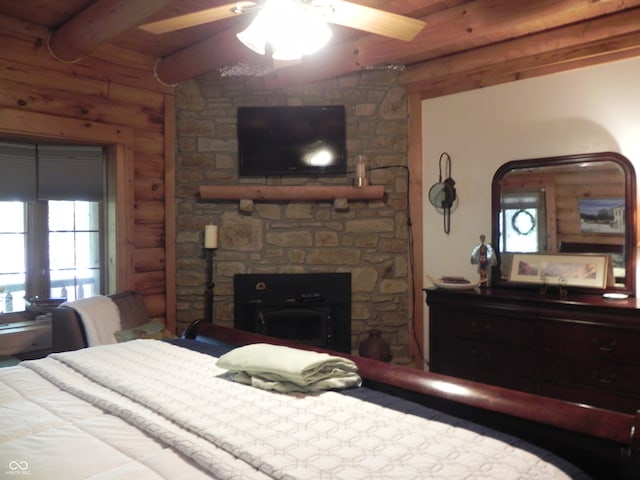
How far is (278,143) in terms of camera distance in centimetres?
433

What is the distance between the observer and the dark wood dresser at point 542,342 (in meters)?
2.77

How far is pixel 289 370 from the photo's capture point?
175 centimetres

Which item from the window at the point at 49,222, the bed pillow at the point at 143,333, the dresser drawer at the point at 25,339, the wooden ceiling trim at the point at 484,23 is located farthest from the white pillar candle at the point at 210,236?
the wooden ceiling trim at the point at 484,23

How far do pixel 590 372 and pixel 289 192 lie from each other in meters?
2.51

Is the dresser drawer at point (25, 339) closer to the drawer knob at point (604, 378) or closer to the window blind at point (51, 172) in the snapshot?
the window blind at point (51, 172)

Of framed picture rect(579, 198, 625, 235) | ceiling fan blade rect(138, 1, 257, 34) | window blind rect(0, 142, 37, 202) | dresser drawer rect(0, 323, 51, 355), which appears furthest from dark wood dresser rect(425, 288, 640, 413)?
window blind rect(0, 142, 37, 202)

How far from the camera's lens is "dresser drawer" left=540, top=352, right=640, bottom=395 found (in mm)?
2744

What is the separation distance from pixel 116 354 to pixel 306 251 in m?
2.25

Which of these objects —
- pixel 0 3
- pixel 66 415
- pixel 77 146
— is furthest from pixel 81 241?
pixel 66 415

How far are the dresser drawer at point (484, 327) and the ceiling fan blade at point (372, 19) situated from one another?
1.85m

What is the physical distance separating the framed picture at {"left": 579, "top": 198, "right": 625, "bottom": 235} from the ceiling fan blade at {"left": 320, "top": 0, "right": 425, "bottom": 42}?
182cm

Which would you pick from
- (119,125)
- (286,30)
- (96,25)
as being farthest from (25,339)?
(286,30)

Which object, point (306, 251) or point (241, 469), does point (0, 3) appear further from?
point (241, 469)

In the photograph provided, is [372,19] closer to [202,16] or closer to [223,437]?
[202,16]
